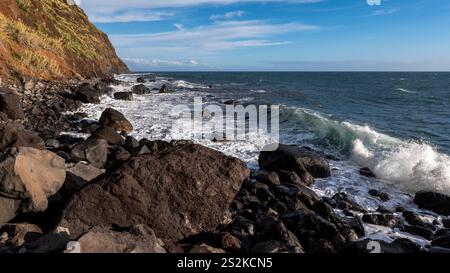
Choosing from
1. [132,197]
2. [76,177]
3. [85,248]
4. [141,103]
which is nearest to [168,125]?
[141,103]

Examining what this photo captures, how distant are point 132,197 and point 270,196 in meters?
4.20

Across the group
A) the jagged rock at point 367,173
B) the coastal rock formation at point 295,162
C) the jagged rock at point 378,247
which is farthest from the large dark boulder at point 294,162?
the jagged rock at point 378,247

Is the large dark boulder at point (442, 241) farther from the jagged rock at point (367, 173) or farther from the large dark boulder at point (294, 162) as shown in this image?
the jagged rock at point (367, 173)

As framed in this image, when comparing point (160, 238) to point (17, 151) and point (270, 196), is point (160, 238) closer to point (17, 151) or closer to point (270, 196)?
point (17, 151)

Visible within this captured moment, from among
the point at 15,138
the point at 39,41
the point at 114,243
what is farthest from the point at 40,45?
the point at 114,243

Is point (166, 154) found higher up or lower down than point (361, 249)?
higher up

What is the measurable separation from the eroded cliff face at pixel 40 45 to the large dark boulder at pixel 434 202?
19077 millimetres

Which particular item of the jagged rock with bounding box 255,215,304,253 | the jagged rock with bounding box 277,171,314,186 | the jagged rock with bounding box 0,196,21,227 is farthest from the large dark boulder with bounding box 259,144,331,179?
the jagged rock with bounding box 0,196,21,227

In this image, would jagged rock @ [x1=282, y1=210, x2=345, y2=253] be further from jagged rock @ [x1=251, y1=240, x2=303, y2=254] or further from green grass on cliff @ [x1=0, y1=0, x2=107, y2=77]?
green grass on cliff @ [x1=0, y1=0, x2=107, y2=77]

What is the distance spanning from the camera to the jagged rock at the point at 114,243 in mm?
4465

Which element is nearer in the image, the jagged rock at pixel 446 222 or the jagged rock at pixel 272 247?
the jagged rock at pixel 272 247

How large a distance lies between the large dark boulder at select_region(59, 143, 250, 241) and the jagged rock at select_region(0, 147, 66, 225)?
0.73 meters

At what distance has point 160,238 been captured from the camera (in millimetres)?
6012
